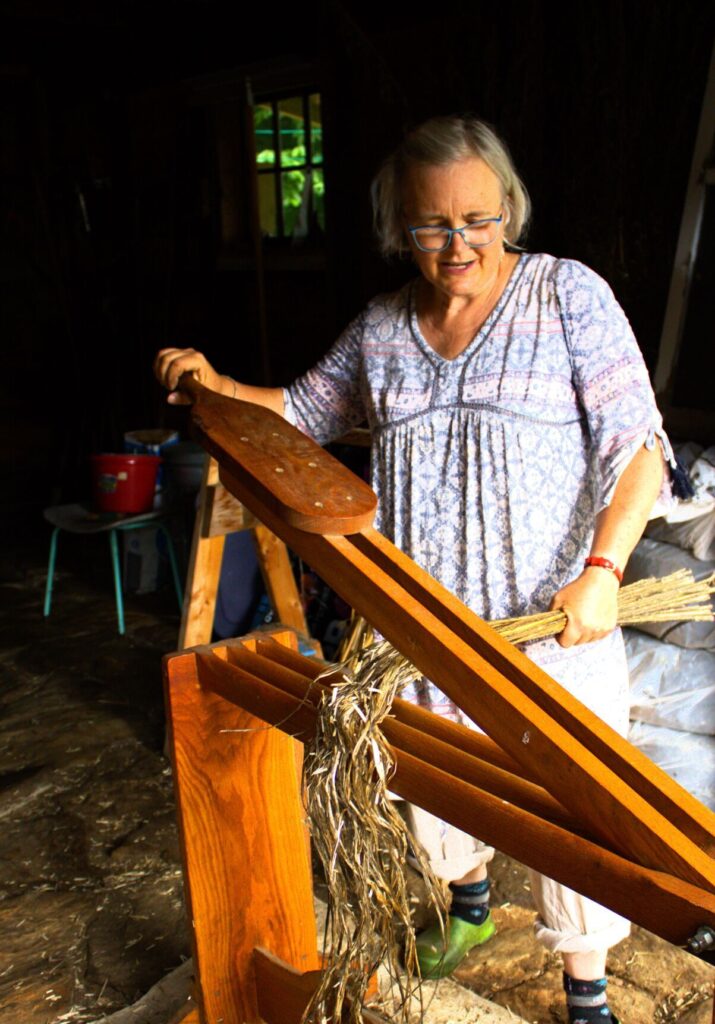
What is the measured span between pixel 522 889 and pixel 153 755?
1505 mm

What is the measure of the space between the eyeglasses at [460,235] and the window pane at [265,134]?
4.61 m

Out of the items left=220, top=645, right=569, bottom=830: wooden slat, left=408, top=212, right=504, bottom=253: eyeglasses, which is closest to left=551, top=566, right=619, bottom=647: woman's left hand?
left=220, top=645, right=569, bottom=830: wooden slat

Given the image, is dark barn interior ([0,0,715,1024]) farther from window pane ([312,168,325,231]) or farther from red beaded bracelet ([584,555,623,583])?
red beaded bracelet ([584,555,623,583])

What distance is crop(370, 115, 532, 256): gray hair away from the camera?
1.72 metres

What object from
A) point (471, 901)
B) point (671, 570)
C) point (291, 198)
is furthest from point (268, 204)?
point (471, 901)

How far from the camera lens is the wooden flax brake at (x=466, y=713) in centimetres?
88

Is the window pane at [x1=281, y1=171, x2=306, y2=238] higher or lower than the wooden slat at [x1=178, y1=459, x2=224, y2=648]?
higher

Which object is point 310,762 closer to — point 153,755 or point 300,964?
point 300,964

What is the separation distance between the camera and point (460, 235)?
67.7 inches

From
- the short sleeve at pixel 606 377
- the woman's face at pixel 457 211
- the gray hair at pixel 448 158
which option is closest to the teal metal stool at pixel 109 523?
the gray hair at pixel 448 158

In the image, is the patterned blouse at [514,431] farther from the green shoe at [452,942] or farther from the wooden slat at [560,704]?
the green shoe at [452,942]

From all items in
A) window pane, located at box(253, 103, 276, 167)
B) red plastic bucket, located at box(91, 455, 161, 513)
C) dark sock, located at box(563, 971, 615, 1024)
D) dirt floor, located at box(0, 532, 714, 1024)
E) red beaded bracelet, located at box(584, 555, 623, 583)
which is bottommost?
dirt floor, located at box(0, 532, 714, 1024)

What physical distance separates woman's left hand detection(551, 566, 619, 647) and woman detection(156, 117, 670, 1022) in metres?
0.07

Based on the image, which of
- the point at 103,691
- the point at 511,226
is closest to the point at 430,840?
the point at 511,226
